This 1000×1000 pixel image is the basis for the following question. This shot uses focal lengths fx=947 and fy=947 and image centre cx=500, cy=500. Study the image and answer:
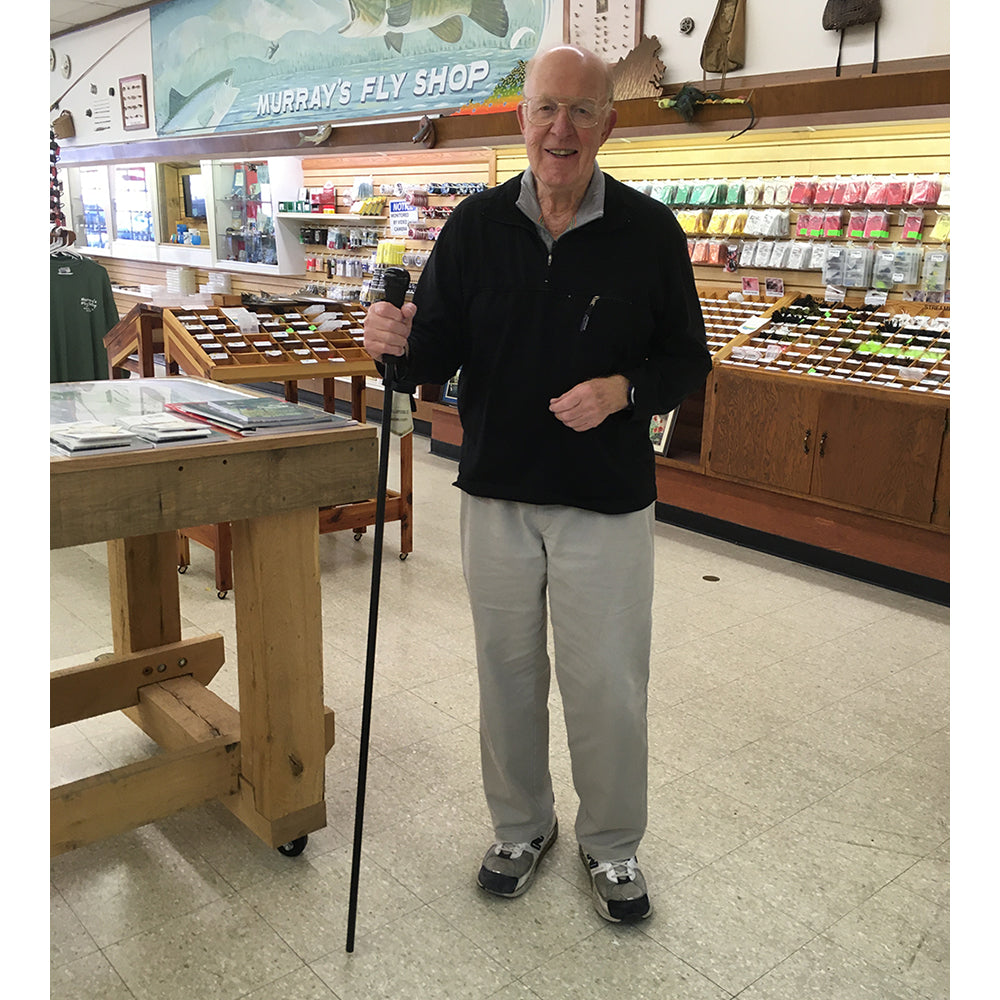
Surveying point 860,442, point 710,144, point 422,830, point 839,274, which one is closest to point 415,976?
point 422,830

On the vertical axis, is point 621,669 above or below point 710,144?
→ below

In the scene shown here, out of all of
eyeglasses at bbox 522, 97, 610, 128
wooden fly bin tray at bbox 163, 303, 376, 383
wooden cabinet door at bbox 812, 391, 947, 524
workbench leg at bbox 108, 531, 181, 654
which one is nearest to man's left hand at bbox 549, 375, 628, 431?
→ eyeglasses at bbox 522, 97, 610, 128

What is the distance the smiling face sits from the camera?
197cm

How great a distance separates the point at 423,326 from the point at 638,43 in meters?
3.59

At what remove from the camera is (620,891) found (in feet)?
7.42

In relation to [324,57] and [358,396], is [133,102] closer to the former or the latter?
[324,57]

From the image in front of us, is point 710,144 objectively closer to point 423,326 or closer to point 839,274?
point 839,274

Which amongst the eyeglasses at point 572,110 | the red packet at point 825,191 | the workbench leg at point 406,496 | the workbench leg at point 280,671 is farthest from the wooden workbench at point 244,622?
the red packet at point 825,191

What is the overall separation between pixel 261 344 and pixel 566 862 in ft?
10.3

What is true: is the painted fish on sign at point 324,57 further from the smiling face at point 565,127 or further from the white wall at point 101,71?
the smiling face at point 565,127

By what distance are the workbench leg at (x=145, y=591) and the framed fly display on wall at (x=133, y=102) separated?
7.73 m

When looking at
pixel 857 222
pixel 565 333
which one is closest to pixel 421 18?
pixel 857 222

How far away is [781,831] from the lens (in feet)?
8.65

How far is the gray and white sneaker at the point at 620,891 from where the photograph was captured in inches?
88.4
